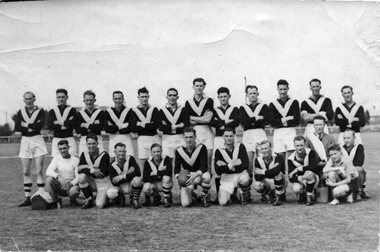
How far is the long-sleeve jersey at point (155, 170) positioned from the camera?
Answer: 4.60 m

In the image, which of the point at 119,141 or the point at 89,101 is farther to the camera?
the point at 119,141

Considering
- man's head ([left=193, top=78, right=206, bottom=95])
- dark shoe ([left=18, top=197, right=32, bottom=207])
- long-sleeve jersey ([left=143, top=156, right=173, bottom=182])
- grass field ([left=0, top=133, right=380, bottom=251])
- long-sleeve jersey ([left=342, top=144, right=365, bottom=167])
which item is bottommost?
grass field ([left=0, top=133, right=380, bottom=251])

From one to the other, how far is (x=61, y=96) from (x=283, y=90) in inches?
100

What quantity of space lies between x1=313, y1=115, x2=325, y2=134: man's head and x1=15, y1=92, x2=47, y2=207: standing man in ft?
10.3

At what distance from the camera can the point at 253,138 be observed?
4891 mm

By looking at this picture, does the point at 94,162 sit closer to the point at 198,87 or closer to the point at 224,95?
the point at 198,87

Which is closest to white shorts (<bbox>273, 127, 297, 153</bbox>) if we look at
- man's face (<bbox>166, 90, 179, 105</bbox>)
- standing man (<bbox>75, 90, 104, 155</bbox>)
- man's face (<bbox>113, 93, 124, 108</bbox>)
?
man's face (<bbox>166, 90, 179, 105</bbox>)

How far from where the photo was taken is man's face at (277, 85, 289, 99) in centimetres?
479

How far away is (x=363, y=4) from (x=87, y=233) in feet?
12.0

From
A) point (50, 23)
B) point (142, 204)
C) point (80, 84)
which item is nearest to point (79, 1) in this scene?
point (50, 23)

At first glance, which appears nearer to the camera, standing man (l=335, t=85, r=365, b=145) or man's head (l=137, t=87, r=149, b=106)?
standing man (l=335, t=85, r=365, b=145)

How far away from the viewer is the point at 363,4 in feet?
14.6

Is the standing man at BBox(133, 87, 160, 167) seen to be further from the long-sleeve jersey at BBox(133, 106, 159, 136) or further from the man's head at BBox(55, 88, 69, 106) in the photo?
the man's head at BBox(55, 88, 69, 106)

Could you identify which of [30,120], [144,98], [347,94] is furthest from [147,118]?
[347,94]
